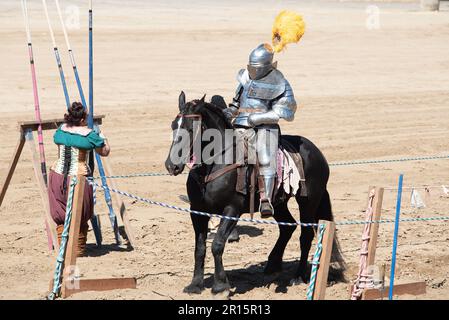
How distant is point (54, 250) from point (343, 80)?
1469 centimetres

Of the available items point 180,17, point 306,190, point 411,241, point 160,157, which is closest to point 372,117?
point 160,157

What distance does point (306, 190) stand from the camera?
10086mm

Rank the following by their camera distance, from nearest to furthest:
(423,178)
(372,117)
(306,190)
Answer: (306,190) < (423,178) < (372,117)

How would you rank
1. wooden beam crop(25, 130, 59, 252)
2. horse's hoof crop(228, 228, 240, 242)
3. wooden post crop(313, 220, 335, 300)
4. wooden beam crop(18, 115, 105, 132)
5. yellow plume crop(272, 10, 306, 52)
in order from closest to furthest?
wooden post crop(313, 220, 335, 300) → yellow plume crop(272, 10, 306, 52) → wooden beam crop(25, 130, 59, 252) → wooden beam crop(18, 115, 105, 132) → horse's hoof crop(228, 228, 240, 242)

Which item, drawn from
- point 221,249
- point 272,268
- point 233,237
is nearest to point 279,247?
point 272,268

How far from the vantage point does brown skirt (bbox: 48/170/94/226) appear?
1028 centimetres

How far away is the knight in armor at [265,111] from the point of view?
9.59 meters

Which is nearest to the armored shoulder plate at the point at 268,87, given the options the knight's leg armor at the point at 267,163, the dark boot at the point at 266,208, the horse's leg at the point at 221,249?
the knight's leg armor at the point at 267,163

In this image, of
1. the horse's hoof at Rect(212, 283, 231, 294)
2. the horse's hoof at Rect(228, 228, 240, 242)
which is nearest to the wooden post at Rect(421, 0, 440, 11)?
the horse's hoof at Rect(228, 228, 240, 242)

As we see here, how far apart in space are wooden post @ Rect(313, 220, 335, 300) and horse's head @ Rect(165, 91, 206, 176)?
1445mm

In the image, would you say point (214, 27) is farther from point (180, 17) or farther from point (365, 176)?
point (365, 176)

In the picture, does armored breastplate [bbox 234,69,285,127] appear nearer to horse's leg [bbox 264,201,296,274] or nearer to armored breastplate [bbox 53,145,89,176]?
horse's leg [bbox 264,201,296,274]

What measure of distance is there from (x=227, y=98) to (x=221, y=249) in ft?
40.0

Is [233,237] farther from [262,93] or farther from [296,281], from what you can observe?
[262,93]
